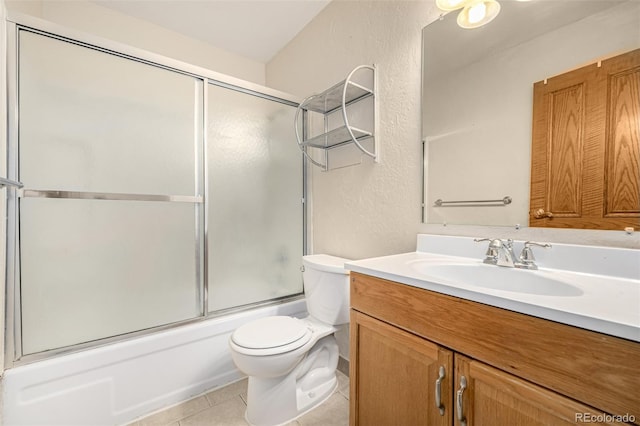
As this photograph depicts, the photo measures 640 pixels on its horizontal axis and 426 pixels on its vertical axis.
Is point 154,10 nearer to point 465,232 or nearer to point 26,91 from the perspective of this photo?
point 26,91

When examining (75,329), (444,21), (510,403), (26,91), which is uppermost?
(444,21)

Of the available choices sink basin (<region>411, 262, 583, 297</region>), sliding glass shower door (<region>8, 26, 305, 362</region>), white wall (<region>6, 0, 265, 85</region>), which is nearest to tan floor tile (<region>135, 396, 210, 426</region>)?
sliding glass shower door (<region>8, 26, 305, 362</region>)

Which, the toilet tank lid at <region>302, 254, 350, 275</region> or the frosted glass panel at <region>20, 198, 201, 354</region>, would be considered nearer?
the frosted glass panel at <region>20, 198, 201, 354</region>

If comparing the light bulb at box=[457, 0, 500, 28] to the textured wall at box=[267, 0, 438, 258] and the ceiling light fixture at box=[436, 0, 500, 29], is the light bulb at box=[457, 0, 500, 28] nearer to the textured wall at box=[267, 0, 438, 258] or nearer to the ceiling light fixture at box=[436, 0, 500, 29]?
the ceiling light fixture at box=[436, 0, 500, 29]

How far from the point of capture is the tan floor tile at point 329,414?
4.16 ft

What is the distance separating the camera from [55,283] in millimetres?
1198

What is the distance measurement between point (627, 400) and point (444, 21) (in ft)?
4.63

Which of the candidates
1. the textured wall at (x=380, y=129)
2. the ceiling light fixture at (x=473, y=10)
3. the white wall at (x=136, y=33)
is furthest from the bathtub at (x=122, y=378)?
the ceiling light fixture at (x=473, y=10)

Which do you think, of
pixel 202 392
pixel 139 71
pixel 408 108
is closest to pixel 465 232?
pixel 408 108

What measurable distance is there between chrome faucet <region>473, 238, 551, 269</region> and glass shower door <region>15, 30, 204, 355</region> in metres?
1.51

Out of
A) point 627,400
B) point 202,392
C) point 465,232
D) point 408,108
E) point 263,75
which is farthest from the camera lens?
point 263,75

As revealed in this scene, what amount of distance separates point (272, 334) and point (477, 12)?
1713 millimetres

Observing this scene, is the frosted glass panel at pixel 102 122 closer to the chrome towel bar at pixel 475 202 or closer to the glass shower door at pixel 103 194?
the glass shower door at pixel 103 194

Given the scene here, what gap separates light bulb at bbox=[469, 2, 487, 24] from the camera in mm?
1084
